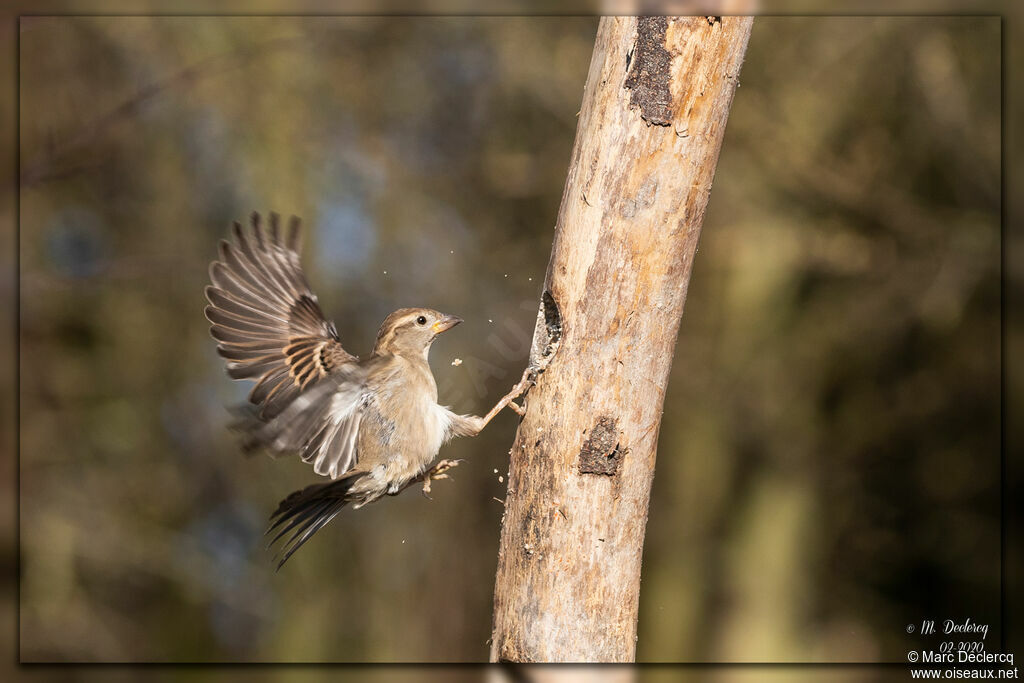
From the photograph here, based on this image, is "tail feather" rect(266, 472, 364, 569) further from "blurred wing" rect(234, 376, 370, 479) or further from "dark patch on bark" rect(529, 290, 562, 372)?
"dark patch on bark" rect(529, 290, 562, 372)

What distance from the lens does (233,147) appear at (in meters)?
9.25

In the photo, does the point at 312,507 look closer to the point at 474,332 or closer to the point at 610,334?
the point at 610,334

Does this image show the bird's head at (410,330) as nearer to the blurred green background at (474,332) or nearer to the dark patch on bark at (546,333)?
the dark patch on bark at (546,333)

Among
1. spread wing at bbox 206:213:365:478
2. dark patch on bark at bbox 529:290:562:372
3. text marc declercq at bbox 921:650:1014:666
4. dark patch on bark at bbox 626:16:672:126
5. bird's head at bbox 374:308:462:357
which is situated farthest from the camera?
text marc declercq at bbox 921:650:1014:666

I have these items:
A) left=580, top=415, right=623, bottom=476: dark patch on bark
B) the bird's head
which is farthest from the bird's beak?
left=580, top=415, right=623, bottom=476: dark patch on bark

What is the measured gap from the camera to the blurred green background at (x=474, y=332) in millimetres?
8394

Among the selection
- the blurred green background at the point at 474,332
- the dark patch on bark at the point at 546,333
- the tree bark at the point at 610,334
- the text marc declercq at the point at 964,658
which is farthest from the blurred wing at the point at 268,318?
the text marc declercq at the point at 964,658

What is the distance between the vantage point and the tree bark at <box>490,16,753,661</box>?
125 inches

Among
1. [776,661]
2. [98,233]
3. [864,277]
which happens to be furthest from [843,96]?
[98,233]

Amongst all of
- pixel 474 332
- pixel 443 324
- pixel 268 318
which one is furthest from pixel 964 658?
pixel 474 332

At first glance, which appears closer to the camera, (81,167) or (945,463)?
(81,167)

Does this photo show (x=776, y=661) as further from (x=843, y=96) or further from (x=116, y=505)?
(x=116, y=505)

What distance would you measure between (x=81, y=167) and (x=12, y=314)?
4.27m

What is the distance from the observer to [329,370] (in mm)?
4113
